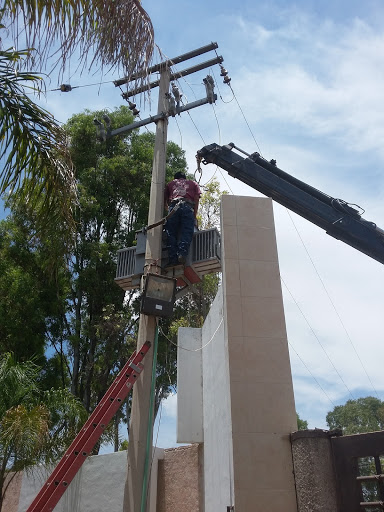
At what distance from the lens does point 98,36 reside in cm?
501

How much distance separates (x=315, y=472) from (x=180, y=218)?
349 cm

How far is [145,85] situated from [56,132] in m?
1.07

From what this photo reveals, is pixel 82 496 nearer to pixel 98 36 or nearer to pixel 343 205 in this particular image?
pixel 343 205

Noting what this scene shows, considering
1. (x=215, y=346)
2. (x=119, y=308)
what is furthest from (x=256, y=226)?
(x=119, y=308)

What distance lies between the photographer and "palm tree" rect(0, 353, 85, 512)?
26.1 ft

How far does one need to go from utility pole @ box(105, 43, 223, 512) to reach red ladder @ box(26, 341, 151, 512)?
0.14 meters

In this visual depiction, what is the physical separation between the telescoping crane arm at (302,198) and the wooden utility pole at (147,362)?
3114 mm

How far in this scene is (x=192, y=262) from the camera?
6922mm

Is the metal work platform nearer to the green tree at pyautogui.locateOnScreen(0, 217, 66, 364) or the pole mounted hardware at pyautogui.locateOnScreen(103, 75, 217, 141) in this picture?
the pole mounted hardware at pyautogui.locateOnScreen(103, 75, 217, 141)

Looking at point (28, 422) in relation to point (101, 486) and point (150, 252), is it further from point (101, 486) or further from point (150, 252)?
point (150, 252)

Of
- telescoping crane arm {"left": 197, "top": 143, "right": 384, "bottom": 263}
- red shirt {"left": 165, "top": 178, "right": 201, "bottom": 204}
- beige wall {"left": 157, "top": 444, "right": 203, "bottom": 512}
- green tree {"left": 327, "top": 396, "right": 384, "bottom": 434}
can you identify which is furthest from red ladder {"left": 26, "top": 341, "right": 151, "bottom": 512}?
green tree {"left": 327, "top": 396, "right": 384, "bottom": 434}

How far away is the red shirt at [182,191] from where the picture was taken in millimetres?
7414

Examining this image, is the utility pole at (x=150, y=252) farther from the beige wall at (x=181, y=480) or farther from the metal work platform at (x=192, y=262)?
the beige wall at (x=181, y=480)

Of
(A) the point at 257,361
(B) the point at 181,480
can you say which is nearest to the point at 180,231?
(A) the point at 257,361
